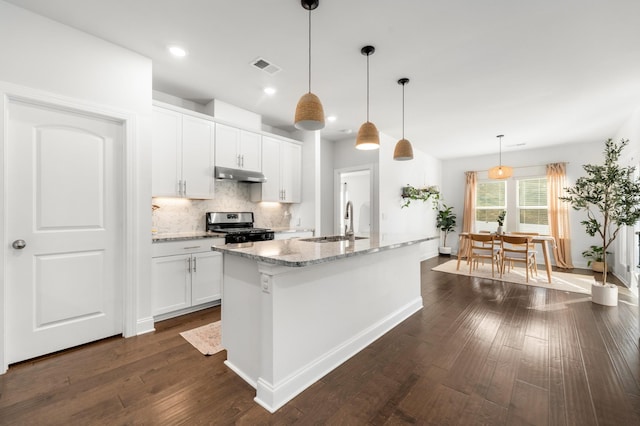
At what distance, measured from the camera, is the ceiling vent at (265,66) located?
281cm

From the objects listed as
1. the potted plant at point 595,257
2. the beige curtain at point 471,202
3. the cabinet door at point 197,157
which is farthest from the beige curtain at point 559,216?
the cabinet door at point 197,157

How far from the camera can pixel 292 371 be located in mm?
1776

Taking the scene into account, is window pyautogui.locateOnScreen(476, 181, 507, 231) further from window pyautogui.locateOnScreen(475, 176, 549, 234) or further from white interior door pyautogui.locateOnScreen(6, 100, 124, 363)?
white interior door pyautogui.locateOnScreen(6, 100, 124, 363)

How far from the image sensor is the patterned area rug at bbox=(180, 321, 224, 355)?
7.64 feet

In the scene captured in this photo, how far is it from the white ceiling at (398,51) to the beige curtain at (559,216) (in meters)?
1.93

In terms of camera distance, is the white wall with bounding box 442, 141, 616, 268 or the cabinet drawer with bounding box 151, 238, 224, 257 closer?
the cabinet drawer with bounding box 151, 238, 224, 257

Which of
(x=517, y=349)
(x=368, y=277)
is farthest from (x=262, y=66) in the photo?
(x=517, y=349)

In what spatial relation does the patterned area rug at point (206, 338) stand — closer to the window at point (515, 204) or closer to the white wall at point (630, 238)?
the white wall at point (630, 238)

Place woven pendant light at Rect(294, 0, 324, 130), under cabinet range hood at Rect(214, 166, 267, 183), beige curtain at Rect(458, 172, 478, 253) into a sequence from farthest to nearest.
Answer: beige curtain at Rect(458, 172, 478, 253) < under cabinet range hood at Rect(214, 166, 267, 183) < woven pendant light at Rect(294, 0, 324, 130)

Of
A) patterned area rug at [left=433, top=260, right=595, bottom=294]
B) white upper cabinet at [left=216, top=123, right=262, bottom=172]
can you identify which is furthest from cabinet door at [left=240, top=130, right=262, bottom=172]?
patterned area rug at [left=433, top=260, right=595, bottom=294]

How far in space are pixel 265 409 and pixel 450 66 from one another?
3480 mm

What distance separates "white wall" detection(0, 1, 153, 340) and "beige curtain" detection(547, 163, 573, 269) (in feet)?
25.2

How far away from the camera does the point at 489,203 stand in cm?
714

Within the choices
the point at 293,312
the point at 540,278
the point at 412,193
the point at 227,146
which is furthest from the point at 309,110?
the point at 540,278
